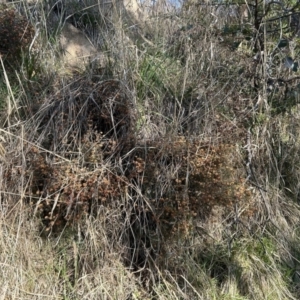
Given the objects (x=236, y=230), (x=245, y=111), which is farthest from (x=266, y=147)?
(x=236, y=230)

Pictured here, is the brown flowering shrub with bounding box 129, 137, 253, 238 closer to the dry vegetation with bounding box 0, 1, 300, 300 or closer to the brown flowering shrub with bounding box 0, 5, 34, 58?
the dry vegetation with bounding box 0, 1, 300, 300

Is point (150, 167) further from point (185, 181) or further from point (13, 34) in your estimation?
A: point (13, 34)

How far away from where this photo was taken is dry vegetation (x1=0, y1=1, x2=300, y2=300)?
381 centimetres

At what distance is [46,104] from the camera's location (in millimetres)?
4238

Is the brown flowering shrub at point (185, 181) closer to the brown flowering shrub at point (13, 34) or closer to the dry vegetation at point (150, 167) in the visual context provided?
the dry vegetation at point (150, 167)

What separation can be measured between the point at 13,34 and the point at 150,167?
6.09ft

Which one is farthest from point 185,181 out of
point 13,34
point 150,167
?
point 13,34

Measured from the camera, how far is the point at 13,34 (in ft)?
15.5

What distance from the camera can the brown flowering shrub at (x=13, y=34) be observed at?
4723 mm

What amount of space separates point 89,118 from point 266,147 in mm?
1628

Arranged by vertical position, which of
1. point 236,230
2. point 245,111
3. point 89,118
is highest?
point 89,118

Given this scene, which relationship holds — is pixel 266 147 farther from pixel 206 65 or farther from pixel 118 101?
pixel 118 101

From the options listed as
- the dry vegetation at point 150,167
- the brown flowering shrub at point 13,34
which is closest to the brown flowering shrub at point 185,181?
the dry vegetation at point 150,167

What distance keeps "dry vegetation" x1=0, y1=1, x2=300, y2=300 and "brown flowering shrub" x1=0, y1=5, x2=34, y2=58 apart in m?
0.01
